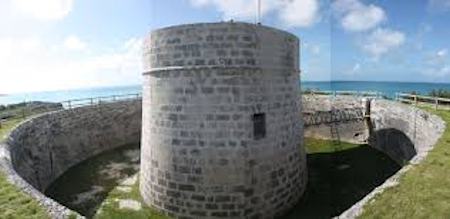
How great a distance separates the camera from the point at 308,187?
51.5 ft

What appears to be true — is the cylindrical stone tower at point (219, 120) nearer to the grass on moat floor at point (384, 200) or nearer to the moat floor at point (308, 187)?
the grass on moat floor at point (384, 200)

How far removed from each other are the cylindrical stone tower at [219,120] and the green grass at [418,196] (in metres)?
4.86

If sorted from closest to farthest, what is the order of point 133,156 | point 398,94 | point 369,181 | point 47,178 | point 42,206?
1. point 42,206
2. point 369,181
3. point 47,178
4. point 133,156
5. point 398,94

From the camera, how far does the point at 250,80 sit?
1214cm

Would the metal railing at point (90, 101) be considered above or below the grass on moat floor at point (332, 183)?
above

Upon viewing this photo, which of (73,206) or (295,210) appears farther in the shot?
(73,206)

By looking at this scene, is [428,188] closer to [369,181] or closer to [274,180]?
[274,180]

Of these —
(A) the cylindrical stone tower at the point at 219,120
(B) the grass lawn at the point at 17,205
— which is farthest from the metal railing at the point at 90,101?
(B) the grass lawn at the point at 17,205

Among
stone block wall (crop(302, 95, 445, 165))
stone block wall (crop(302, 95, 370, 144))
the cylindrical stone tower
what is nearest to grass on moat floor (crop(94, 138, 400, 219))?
stone block wall (crop(302, 95, 445, 165))

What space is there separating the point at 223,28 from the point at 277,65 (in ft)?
8.56

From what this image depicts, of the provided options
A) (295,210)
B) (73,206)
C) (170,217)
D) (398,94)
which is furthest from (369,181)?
(73,206)

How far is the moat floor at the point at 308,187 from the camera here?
13594 mm

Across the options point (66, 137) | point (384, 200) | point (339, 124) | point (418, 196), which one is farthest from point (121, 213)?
point (339, 124)

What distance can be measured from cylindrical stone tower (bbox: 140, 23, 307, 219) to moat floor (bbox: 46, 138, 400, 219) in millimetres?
1552
